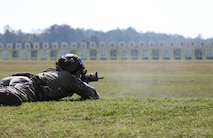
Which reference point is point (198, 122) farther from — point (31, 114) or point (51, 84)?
point (51, 84)

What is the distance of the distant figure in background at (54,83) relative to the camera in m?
8.87

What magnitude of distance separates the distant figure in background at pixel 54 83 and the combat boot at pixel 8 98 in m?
0.60

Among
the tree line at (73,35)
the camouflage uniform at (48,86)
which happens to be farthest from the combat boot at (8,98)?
the tree line at (73,35)

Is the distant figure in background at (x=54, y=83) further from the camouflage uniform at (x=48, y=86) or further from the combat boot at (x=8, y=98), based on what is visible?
the combat boot at (x=8, y=98)

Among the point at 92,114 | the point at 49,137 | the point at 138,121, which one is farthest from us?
the point at 92,114

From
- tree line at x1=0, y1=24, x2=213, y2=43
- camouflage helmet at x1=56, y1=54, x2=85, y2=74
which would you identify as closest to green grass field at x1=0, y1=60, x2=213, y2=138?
camouflage helmet at x1=56, y1=54, x2=85, y2=74

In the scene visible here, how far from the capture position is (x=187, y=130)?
582 centimetres

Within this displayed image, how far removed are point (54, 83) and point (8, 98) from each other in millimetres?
1406

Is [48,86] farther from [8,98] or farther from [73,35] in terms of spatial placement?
[73,35]

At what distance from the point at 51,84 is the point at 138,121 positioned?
3046 mm

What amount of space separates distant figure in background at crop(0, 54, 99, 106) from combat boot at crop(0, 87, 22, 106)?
23.7 inches

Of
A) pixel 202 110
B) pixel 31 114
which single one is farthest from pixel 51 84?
pixel 202 110

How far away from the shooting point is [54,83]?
9.14 m

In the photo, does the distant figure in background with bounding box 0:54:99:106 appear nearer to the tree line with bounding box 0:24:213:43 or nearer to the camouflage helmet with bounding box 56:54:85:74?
the camouflage helmet with bounding box 56:54:85:74
